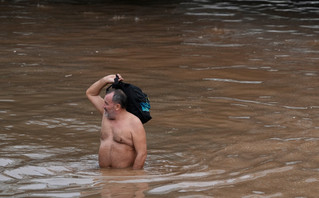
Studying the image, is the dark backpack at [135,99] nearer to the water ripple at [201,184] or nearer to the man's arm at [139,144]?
the man's arm at [139,144]

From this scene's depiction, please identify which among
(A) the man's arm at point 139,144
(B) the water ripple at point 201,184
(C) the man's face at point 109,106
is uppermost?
(C) the man's face at point 109,106

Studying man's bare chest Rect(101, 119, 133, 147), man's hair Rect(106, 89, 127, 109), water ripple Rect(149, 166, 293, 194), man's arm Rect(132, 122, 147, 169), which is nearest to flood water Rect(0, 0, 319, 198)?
water ripple Rect(149, 166, 293, 194)

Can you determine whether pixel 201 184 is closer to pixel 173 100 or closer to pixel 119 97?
pixel 119 97

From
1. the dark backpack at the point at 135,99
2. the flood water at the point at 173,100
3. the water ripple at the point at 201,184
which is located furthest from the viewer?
the dark backpack at the point at 135,99

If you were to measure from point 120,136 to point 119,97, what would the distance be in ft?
1.22

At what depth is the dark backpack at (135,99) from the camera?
263 inches

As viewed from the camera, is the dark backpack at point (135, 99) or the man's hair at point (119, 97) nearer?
the man's hair at point (119, 97)

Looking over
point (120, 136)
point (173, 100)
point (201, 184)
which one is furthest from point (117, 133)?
point (173, 100)

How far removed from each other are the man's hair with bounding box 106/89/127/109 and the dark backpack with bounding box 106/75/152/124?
0.06m

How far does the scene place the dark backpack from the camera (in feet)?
21.9

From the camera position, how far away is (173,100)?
31.6ft

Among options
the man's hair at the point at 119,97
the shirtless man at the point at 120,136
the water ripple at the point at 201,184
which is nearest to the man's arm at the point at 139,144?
the shirtless man at the point at 120,136

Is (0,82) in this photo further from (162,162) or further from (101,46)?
(162,162)

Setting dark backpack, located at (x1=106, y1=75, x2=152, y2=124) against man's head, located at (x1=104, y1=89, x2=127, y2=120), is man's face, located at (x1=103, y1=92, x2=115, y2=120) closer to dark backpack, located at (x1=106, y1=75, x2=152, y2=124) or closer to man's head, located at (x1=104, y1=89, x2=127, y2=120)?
man's head, located at (x1=104, y1=89, x2=127, y2=120)
